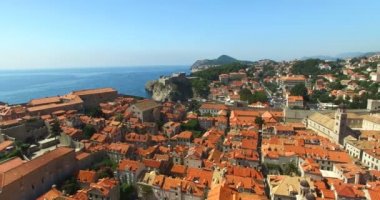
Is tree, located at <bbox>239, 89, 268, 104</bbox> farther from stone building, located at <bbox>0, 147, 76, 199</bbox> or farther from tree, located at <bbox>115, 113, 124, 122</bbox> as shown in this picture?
stone building, located at <bbox>0, 147, 76, 199</bbox>

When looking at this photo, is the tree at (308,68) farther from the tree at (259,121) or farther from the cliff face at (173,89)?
the tree at (259,121)

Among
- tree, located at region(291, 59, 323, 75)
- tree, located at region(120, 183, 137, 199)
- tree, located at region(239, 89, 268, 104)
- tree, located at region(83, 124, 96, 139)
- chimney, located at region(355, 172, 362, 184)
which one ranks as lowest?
tree, located at region(120, 183, 137, 199)

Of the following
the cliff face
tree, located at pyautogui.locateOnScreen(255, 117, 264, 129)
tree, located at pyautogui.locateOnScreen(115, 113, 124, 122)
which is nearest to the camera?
tree, located at pyautogui.locateOnScreen(115, 113, 124, 122)

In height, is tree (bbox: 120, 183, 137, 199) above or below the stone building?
below

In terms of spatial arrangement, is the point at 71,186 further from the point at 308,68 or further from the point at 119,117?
the point at 308,68

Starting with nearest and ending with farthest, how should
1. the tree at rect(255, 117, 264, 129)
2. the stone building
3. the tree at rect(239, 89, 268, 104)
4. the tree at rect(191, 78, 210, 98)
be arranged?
the stone building
the tree at rect(255, 117, 264, 129)
the tree at rect(239, 89, 268, 104)
the tree at rect(191, 78, 210, 98)

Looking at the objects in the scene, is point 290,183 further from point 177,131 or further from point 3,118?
point 3,118

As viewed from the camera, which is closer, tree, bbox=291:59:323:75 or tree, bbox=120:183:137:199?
tree, bbox=120:183:137:199

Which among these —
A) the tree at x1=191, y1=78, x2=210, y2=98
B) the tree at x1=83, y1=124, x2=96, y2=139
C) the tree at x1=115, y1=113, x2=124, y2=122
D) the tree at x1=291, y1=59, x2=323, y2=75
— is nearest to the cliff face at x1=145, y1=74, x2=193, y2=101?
the tree at x1=191, y1=78, x2=210, y2=98

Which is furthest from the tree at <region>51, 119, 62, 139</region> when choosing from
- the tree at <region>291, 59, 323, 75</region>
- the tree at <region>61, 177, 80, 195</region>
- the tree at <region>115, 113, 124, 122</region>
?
the tree at <region>291, 59, 323, 75</region>
